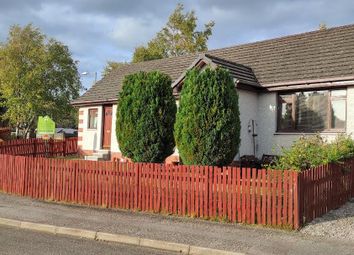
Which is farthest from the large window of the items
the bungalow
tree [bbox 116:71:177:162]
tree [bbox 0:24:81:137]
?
tree [bbox 0:24:81:137]

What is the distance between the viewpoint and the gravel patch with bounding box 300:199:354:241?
8.52 meters

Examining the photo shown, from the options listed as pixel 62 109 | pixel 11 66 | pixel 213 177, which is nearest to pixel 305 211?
pixel 213 177

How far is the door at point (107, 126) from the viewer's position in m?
23.1

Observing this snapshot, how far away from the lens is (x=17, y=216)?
34.3 ft

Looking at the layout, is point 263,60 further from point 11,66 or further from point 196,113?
point 11,66

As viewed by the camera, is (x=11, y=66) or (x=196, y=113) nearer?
(x=196, y=113)

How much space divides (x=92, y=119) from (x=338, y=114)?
13.7 meters

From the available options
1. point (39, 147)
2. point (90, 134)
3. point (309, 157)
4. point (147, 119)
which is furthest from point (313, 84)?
point (39, 147)

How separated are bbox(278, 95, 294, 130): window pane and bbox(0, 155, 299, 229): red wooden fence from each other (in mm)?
7646

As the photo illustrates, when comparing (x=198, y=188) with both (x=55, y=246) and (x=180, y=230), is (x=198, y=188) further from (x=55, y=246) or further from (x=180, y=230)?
(x=55, y=246)

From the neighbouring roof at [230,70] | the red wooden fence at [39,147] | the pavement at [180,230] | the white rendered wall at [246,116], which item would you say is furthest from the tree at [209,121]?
the red wooden fence at [39,147]

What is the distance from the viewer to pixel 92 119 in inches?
962

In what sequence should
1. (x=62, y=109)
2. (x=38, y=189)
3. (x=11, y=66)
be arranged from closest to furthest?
(x=38, y=189), (x=11, y=66), (x=62, y=109)

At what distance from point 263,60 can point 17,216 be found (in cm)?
1239
